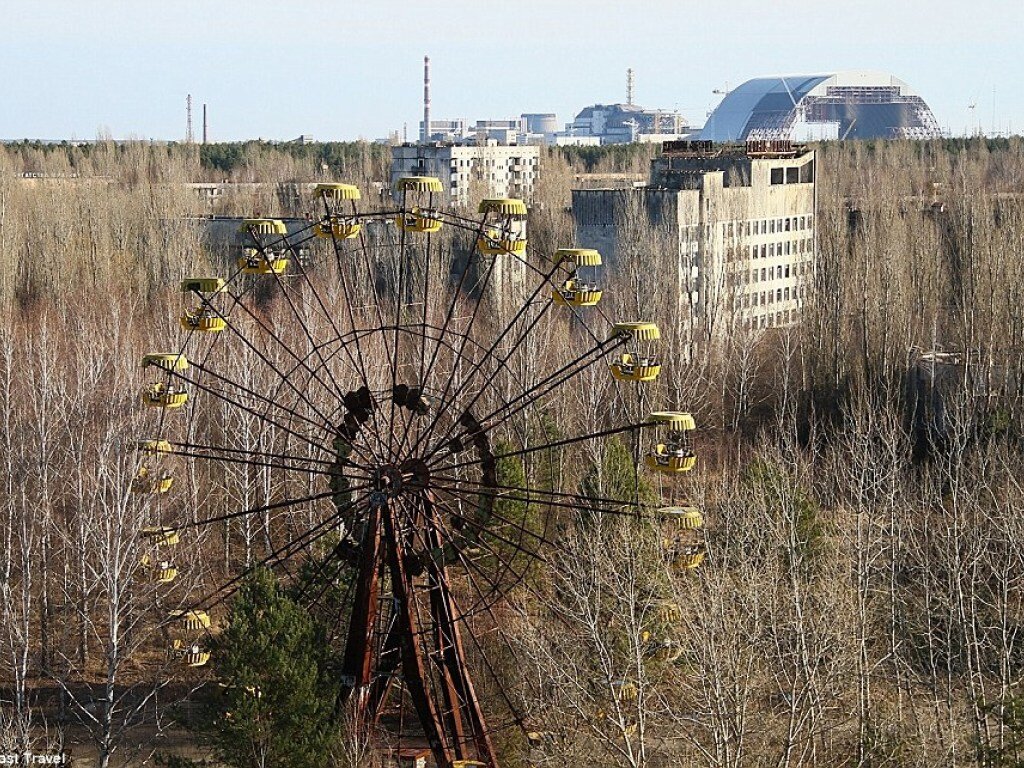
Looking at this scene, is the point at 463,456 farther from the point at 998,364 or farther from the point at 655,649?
Answer: the point at 998,364

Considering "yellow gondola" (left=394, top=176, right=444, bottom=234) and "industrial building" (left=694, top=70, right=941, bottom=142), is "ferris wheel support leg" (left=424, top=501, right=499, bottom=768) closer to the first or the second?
"yellow gondola" (left=394, top=176, right=444, bottom=234)

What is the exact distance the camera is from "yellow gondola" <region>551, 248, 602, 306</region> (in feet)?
54.1

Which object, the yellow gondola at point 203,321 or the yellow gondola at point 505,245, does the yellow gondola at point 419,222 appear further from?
the yellow gondola at point 203,321

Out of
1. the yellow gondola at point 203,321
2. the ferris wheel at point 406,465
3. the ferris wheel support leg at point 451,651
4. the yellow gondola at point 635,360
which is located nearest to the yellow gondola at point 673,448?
the ferris wheel at point 406,465

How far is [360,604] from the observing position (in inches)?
525

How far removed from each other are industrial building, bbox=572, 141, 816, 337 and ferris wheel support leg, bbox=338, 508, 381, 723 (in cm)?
2366

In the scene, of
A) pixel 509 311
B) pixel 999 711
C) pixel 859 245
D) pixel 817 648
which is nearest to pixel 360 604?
pixel 817 648

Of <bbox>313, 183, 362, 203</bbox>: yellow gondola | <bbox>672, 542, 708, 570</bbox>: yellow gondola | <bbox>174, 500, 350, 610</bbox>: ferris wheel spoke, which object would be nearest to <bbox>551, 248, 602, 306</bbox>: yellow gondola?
<bbox>313, 183, 362, 203</bbox>: yellow gondola

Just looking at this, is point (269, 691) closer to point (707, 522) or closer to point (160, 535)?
point (160, 535)

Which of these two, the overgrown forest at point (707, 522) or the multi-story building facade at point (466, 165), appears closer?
the overgrown forest at point (707, 522)

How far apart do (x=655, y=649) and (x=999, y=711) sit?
395cm

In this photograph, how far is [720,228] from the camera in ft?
144

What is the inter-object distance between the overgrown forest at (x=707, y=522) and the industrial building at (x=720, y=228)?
Answer: 2.93 ft

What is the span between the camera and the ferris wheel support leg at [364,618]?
43.6 feet
